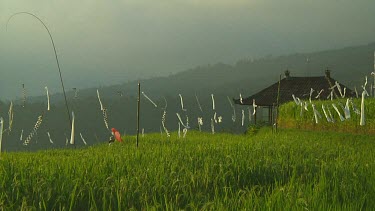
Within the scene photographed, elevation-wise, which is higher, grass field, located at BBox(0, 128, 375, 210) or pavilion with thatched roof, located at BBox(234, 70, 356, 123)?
pavilion with thatched roof, located at BBox(234, 70, 356, 123)

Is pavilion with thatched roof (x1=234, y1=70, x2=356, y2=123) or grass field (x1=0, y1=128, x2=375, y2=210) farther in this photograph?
pavilion with thatched roof (x1=234, y1=70, x2=356, y2=123)

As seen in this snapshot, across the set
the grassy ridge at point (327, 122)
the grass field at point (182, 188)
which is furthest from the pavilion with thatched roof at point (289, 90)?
the grass field at point (182, 188)

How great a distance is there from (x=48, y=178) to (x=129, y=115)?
568ft

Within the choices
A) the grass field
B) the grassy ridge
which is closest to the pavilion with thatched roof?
the grassy ridge

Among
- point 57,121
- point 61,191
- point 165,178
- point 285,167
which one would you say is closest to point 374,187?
point 285,167

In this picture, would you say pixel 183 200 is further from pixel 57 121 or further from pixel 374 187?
pixel 57 121

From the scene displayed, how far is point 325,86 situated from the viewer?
3881 cm

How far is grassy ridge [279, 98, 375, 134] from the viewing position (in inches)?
849

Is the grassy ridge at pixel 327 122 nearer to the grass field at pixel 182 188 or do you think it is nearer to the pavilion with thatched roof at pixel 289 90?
the pavilion with thatched roof at pixel 289 90

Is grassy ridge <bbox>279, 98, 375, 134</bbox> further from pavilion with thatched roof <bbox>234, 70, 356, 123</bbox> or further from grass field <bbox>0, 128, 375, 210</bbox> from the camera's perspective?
grass field <bbox>0, 128, 375, 210</bbox>

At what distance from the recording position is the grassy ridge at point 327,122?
21.6m

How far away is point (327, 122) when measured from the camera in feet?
78.0

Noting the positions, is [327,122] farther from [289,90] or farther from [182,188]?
[182,188]

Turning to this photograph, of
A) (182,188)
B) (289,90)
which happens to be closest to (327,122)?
(289,90)
